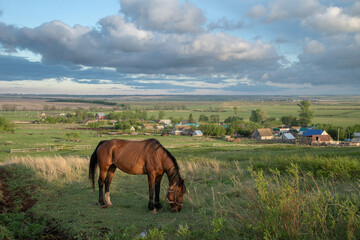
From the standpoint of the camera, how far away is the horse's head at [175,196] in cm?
694

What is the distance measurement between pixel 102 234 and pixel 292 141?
204 ft

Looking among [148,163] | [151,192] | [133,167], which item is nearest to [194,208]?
[151,192]

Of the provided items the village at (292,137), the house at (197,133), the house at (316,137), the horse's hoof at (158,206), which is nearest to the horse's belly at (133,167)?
the horse's hoof at (158,206)

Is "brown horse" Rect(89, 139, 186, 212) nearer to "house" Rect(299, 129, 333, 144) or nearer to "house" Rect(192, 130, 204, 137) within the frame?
"house" Rect(299, 129, 333, 144)

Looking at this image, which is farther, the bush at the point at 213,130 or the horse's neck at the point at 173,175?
the bush at the point at 213,130

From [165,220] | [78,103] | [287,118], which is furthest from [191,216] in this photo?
[78,103]

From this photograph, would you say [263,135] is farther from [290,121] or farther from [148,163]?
[148,163]

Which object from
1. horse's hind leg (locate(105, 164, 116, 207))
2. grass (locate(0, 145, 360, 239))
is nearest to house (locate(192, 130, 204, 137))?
grass (locate(0, 145, 360, 239))

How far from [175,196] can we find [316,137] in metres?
61.0

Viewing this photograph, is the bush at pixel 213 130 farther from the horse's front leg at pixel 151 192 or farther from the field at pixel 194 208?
the horse's front leg at pixel 151 192

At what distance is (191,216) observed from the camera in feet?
20.4

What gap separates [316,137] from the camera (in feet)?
194

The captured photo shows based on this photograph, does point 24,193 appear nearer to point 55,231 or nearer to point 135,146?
point 55,231

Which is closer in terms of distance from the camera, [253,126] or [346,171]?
[346,171]
